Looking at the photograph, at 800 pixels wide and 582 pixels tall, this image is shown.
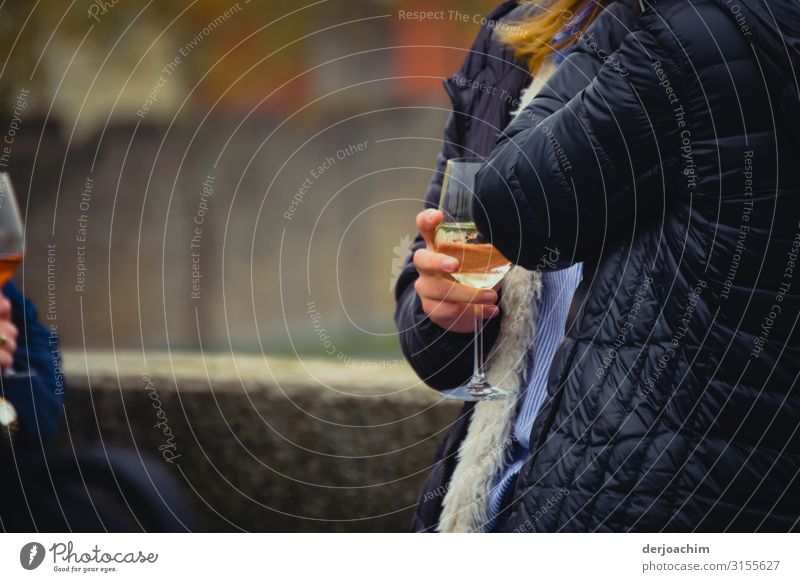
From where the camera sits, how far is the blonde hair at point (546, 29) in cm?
81

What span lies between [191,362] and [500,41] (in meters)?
1.21

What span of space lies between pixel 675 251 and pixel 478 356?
28cm

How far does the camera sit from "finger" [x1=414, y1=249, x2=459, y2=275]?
81 cm

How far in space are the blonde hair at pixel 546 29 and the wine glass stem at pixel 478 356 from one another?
257 mm

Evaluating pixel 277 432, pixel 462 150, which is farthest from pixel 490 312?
pixel 277 432

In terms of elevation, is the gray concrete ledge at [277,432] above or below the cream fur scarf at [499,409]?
below

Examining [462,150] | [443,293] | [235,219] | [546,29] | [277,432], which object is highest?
[546,29]

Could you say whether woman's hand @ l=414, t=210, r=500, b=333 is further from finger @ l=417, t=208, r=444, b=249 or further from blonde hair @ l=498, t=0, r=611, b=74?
blonde hair @ l=498, t=0, r=611, b=74

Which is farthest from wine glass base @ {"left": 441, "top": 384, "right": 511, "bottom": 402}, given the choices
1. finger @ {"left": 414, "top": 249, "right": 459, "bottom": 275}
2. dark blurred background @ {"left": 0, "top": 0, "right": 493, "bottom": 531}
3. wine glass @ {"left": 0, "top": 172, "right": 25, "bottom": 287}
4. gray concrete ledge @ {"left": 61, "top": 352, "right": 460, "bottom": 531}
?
gray concrete ledge @ {"left": 61, "top": 352, "right": 460, "bottom": 531}

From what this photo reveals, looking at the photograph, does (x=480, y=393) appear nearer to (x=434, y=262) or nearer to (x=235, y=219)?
(x=434, y=262)

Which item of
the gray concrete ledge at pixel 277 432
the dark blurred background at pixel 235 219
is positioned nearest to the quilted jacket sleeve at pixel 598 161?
the dark blurred background at pixel 235 219

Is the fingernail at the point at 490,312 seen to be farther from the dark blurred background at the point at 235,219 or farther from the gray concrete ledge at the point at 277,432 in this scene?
the gray concrete ledge at the point at 277,432

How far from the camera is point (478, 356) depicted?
0.88 metres
